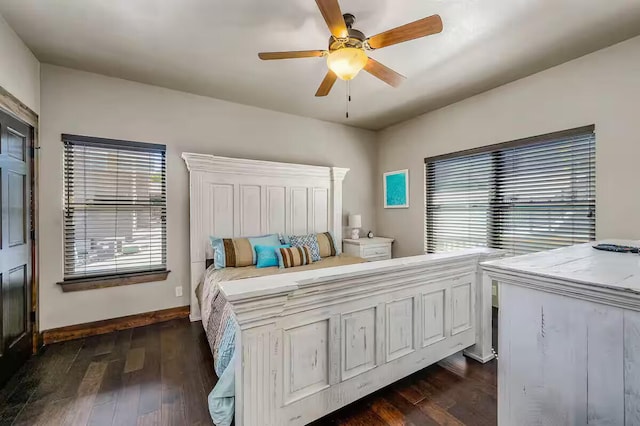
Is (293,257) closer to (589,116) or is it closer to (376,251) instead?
(376,251)

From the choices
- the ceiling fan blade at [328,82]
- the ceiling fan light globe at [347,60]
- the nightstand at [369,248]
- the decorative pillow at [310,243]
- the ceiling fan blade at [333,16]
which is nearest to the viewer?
the ceiling fan blade at [333,16]

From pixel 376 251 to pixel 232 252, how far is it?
2228 millimetres

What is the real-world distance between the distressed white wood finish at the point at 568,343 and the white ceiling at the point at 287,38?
197 cm

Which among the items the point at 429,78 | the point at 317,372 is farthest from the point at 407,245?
the point at 317,372

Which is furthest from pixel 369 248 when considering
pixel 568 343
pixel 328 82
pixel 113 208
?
pixel 568 343

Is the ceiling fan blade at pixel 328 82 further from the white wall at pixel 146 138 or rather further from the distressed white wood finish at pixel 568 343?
the distressed white wood finish at pixel 568 343

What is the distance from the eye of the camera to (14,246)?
2223mm

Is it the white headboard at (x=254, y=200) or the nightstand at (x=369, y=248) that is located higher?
the white headboard at (x=254, y=200)

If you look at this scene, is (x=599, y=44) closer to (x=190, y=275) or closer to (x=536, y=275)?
(x=536, y=275)

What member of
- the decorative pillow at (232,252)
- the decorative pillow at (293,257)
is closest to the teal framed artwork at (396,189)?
the decorative pillow at (293,257)

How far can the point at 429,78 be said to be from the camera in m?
3.03

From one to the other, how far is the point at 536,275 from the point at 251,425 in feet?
4.27

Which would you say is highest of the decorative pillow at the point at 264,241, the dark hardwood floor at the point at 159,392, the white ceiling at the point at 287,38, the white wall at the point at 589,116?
the white ceiling at the point at 287,38

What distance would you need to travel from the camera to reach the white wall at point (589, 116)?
7.73ft
